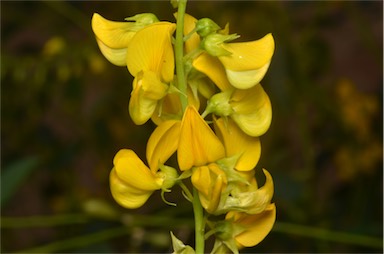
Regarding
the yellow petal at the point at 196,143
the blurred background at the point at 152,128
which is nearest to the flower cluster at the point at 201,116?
the yellow petal at the point at 196,143

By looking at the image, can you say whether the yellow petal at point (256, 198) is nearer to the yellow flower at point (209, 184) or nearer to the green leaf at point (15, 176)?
the yellow flower at point (209, 184)

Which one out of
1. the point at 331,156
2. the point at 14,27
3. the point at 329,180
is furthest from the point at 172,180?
Answer: the point at 329,180

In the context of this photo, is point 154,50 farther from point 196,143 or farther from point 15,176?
point 15,176

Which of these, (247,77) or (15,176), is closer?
(247,77)

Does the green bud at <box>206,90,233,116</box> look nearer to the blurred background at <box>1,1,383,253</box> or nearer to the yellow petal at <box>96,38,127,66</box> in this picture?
the yellow petal at <box>96,38,127,66</box>

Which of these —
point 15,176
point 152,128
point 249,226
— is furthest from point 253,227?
point 152,128

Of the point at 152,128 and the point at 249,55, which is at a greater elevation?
the point at 249,55

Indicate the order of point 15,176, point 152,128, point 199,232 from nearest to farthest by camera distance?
point 199,232 < point 15,176 < point 152,128

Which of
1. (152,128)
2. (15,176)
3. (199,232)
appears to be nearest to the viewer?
(199,232)
